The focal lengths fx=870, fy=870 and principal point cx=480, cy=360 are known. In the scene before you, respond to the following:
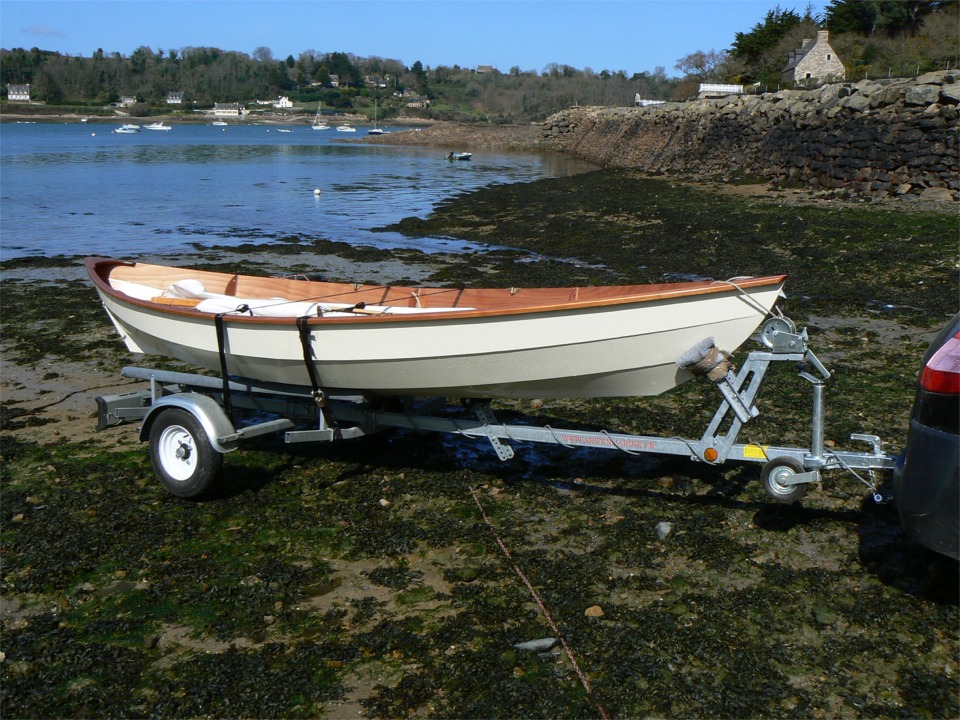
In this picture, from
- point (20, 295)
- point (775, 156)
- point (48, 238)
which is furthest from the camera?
point (775, 156)

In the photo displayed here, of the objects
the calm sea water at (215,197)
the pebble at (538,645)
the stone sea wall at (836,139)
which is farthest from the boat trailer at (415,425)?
the stone sea wall at (836,139)

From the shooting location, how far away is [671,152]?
133 feet

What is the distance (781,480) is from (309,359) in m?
3.18

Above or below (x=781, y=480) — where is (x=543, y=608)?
below

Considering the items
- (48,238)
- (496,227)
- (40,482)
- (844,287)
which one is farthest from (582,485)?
(48,238)

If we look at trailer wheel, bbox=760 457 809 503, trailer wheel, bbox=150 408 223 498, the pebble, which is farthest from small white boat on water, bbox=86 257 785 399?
the pebble

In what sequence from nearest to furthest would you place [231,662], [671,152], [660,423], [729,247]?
1. [231,662]
2. [660,423]
3. [729,247]
4. [671,152]

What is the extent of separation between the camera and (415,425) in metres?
6.36

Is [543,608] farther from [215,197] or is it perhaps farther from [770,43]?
[770,43]

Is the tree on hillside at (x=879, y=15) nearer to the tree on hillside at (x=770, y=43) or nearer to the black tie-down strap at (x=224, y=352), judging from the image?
the tree on hillside at (x=770, y=43)

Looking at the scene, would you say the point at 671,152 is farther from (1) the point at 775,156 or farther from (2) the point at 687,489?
(2) the point at 687,489

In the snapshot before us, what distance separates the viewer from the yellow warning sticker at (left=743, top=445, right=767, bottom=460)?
541 cm

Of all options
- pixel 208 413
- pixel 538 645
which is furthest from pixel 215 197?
pixel 538 645

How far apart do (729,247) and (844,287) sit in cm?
422
